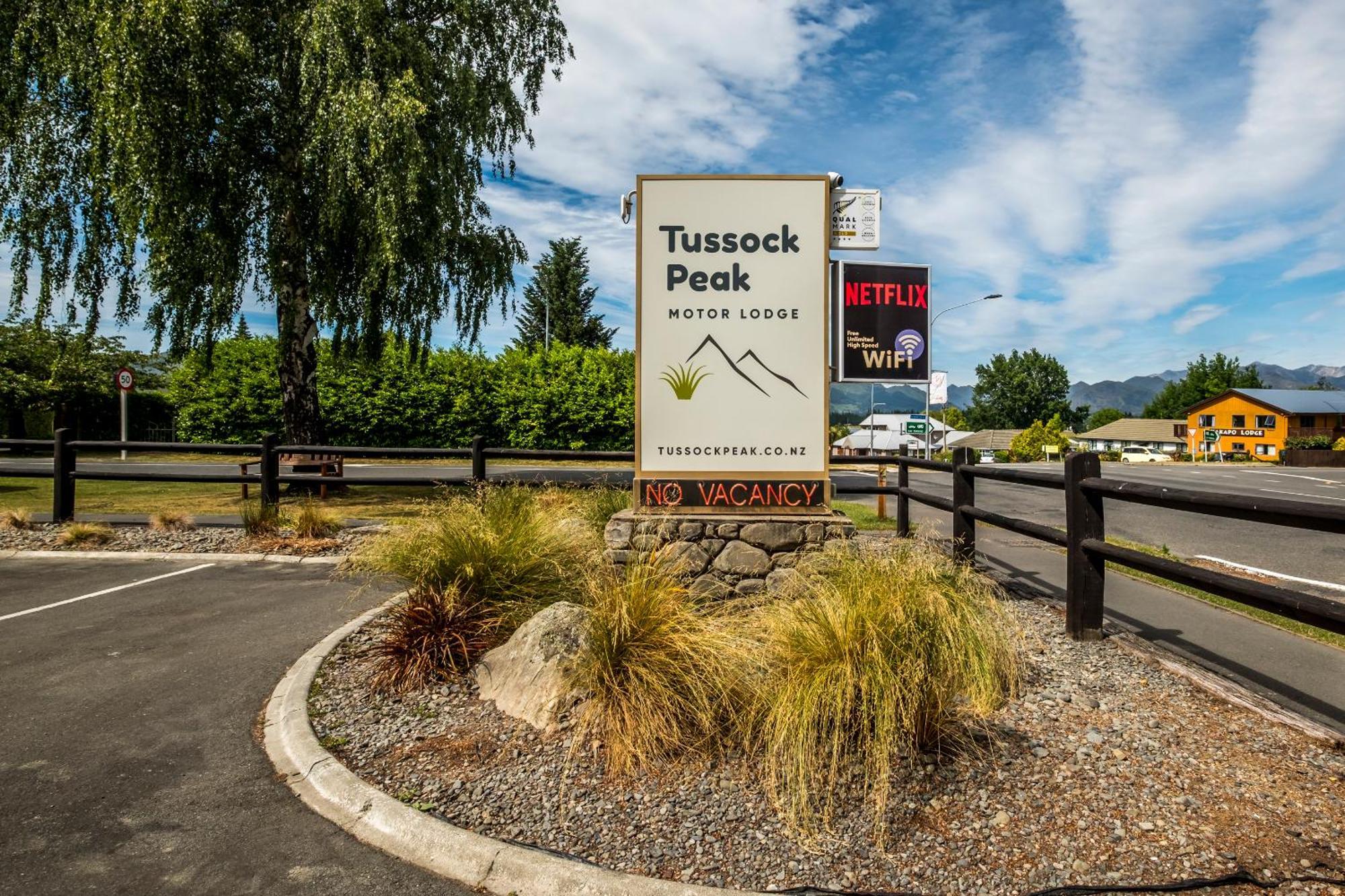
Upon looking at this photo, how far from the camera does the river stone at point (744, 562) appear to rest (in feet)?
17.2

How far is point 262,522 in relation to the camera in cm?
888

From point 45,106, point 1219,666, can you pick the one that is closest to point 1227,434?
point 1219,666

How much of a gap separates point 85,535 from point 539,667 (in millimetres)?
8036

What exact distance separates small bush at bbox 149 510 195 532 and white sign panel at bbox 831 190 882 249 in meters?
8.97

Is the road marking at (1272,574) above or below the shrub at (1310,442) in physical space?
below

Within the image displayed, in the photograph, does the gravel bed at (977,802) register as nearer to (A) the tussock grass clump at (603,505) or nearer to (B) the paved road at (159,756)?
(B) the paved road at (159,756)

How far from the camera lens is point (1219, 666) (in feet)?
14.3

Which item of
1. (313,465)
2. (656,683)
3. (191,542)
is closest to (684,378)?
(656,683)

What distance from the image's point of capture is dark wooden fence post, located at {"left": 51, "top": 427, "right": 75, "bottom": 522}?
9.55 meters

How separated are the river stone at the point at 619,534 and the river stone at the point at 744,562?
2.23ft

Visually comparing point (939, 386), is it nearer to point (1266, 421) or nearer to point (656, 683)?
point (656, 683)

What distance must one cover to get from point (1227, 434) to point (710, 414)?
79.3 meters

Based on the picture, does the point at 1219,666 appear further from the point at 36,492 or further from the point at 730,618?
the point at 36,492

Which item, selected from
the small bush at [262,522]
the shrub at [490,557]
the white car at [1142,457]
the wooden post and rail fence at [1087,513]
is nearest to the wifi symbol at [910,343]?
the wooden post and rail fence at [1087,513]
